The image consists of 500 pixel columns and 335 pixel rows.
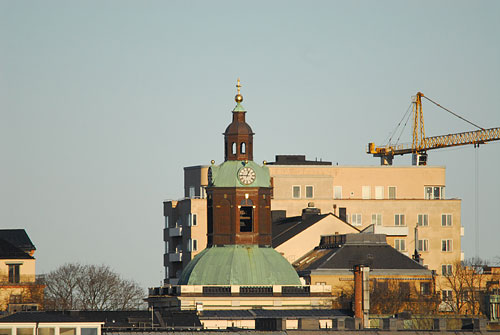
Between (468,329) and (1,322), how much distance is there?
36.1 meters

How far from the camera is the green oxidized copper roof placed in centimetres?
19338

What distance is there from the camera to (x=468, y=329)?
6319 inches

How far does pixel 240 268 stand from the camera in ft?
637

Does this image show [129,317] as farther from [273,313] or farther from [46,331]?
[46,331]

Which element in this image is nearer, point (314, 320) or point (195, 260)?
point (314, 320)

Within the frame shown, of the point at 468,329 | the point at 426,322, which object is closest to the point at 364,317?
the point at 426,322

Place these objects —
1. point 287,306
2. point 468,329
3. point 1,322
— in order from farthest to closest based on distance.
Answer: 1. point 287,306
2. point 468,329
3. point 1,322

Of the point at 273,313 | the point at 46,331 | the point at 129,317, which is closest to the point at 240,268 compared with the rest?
the point at 273,313

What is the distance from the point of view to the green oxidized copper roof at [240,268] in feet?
634

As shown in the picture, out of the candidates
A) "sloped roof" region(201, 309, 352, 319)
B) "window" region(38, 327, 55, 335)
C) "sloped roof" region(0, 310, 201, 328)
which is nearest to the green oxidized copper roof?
"sloped roof" region(201, 309, 352, 319)

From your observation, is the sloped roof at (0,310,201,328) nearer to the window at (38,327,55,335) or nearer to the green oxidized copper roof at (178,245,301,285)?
the window at (38,327,55,335)

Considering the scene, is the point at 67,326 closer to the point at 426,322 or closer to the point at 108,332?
the point at 108,332

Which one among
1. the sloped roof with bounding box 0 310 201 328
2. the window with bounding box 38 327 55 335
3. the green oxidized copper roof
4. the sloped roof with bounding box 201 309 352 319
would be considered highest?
the green oxidized copper roof

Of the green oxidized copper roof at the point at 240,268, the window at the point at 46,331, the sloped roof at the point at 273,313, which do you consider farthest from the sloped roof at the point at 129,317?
the green oxidized copper roof at the point at 240,268
